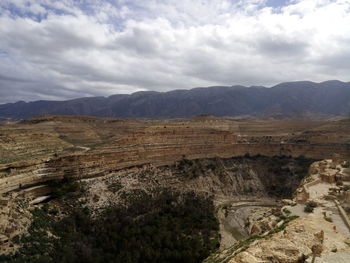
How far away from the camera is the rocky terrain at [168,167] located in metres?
28.2

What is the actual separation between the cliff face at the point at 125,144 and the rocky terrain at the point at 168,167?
0.47 ft

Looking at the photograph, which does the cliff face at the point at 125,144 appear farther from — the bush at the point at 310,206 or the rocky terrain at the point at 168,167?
the bush at the point at 310,206

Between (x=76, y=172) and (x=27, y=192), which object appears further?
(x=76, y=172)

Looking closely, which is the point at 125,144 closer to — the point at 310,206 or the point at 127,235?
the point at 127,235

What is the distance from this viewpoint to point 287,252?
10.8 m

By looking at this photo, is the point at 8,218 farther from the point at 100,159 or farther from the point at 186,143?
the point at 186,143

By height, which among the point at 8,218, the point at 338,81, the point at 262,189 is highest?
the point at 338,81

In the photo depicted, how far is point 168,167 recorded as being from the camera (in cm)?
5122

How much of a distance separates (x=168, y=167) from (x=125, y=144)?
9468 millimetres

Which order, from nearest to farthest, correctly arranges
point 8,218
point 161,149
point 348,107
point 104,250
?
point 8,218 → point 104,250 → point 161,149 → point 348,107

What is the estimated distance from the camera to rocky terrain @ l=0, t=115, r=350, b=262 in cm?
2819

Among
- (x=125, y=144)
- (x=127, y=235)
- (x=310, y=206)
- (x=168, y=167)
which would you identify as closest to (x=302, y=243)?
(x=310, y=206)

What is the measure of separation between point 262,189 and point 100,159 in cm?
3411

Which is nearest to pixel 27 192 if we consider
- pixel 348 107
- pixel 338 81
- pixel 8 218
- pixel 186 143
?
pixel 8 218
